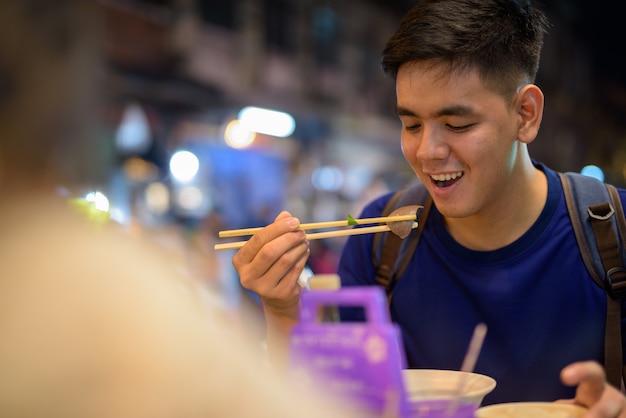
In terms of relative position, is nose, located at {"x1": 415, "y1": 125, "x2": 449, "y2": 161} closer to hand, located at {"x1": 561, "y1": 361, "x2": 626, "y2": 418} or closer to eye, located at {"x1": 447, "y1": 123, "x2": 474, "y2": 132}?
eye, located at {"x1": 447, "y1": 123, "x2": 474, "y2": 132}

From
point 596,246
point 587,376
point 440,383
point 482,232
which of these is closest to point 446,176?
point 482,232

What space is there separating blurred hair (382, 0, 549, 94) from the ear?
0.05 m

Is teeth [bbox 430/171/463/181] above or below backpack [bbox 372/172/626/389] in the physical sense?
above

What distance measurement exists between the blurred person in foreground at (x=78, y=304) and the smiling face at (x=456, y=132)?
3.61 ft

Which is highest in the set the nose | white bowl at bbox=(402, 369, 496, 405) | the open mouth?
the nose

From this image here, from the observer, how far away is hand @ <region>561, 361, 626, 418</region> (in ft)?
4.49

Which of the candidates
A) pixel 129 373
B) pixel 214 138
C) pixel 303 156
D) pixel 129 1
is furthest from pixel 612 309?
pixel 303 156

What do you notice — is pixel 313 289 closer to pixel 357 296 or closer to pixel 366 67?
pixel 357 296

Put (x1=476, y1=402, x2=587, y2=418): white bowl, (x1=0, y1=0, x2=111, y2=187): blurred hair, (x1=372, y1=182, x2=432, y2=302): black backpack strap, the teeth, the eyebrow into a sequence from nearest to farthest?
(x1=0, y1=0, x2=111, y2=187): blurred hair
(x1=476, y1=402, x2=587, y2=418): white bowl
the eyebrow
the teeth
(x1=372, y1=182, x2=432, y2=302): black backpack strap

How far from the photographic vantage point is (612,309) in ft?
7.00

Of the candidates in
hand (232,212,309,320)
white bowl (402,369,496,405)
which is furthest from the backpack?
white bowl (402,369,496,405)

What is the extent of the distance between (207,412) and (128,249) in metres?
0.33

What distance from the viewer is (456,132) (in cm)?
211

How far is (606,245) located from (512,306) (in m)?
0.37
